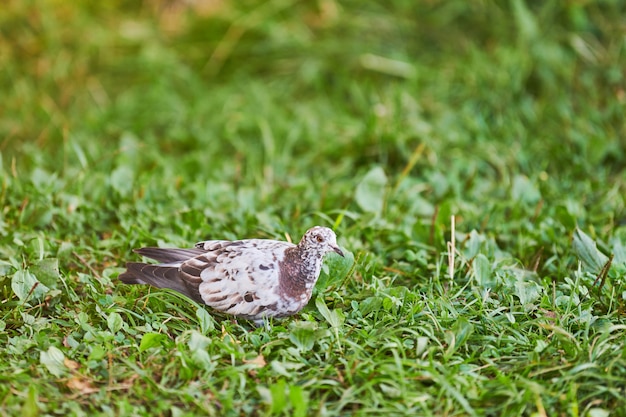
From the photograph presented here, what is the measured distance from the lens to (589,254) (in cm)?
351

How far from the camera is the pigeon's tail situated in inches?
125

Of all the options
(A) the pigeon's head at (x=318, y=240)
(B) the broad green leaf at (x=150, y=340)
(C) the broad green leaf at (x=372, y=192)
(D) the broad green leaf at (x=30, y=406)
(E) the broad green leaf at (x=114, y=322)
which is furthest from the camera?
(C) the broad green leaf at (x=372, y=192)

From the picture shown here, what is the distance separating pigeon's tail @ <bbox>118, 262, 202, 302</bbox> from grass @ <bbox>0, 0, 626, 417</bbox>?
0.07 m

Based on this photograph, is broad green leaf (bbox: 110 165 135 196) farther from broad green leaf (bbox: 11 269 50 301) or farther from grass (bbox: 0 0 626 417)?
broad green leaf (bbox: 11 269 50 301)

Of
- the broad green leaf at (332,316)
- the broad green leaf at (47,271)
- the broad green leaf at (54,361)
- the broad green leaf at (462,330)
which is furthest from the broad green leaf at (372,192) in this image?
the broad green leaf at (54,361)

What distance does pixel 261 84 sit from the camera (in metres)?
6.16

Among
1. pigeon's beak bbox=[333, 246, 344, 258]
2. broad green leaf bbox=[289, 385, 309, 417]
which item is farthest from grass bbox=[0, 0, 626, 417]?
pigeon's beak bbox=[333, 246, 344, 258]

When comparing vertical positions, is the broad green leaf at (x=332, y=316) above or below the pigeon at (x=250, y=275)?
below

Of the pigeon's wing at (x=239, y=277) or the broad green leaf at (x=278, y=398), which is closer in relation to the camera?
the broad green leaf at (x=278, y=398)

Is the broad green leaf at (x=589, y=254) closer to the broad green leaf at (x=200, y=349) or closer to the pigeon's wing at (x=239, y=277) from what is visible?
the pigeon's wing at (x=239, y=277)

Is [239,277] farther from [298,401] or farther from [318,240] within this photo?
[298,401]

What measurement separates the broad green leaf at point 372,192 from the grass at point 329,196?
0.7 inches

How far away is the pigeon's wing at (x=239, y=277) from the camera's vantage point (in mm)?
3078

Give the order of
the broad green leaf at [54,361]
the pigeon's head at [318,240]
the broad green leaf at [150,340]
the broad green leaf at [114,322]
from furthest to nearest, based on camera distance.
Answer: the pigeon's head at [318,240] → the broad green leaf at [114,322] → the broad green leaf at [150,340] → the broad green leaf at [54,361]
